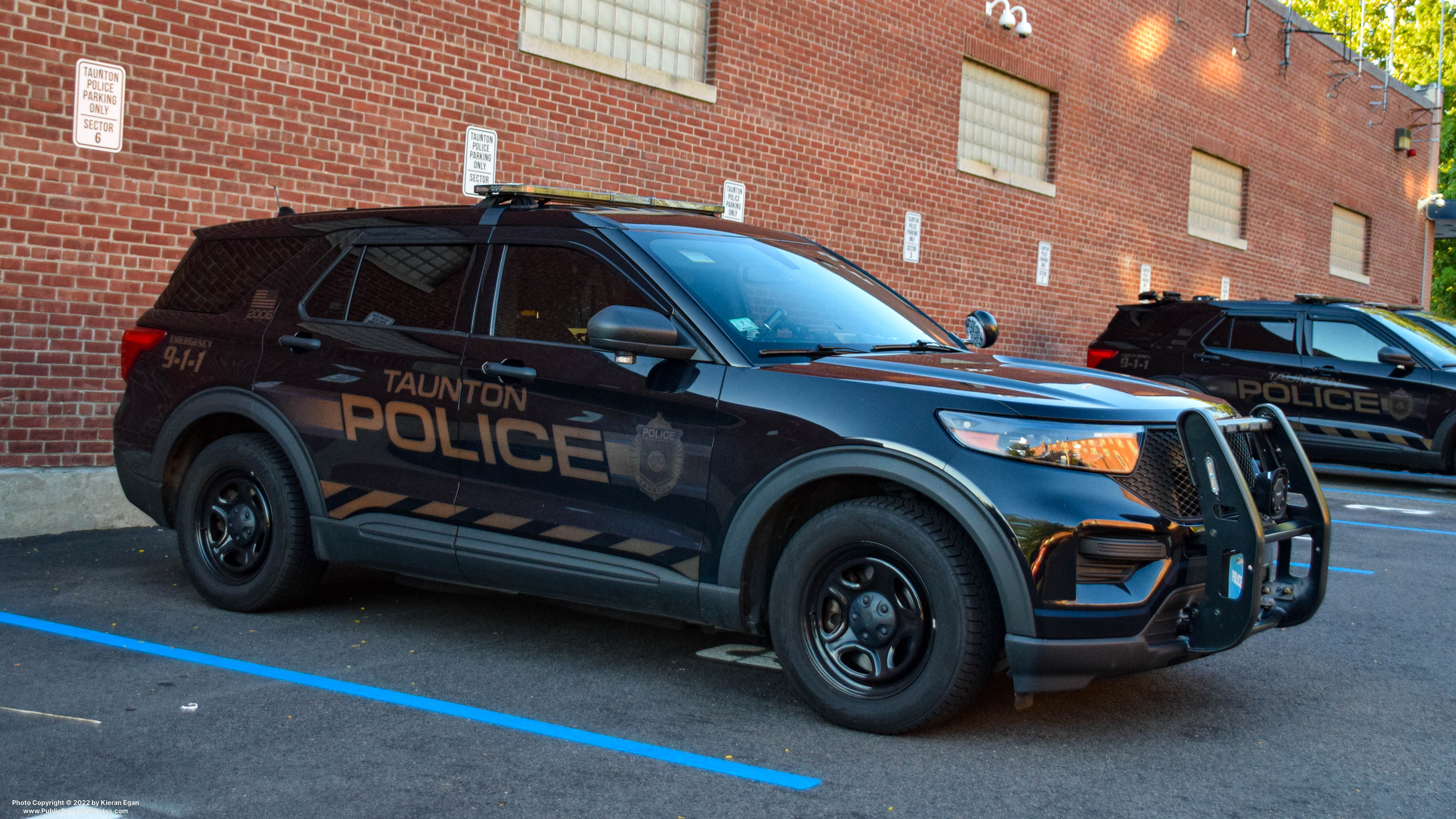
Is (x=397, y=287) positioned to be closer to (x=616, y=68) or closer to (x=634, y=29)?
(x=616, y=68)

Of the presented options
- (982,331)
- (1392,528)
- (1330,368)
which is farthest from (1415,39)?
(982,331)

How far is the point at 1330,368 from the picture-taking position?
43.2 ft

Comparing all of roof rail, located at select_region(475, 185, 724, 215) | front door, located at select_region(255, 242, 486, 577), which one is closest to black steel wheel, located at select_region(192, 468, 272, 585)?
front door, located at select_region(255, 242, 486, 577)

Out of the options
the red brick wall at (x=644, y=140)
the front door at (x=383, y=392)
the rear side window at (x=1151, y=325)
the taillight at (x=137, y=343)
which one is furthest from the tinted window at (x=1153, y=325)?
the taillight at (x=137, y=343)

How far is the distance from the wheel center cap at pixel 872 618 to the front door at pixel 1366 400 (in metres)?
10.2

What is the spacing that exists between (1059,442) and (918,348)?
4.12 ft

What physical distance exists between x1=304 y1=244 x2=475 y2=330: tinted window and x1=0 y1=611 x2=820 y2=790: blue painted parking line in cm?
152

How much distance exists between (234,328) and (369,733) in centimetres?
261

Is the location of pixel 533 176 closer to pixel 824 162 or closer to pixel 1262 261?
pixel 824 162

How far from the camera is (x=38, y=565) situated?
7.09 meters

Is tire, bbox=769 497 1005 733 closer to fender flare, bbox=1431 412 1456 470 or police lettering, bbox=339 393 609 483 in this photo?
police lettering, bbox=339 393 609 483

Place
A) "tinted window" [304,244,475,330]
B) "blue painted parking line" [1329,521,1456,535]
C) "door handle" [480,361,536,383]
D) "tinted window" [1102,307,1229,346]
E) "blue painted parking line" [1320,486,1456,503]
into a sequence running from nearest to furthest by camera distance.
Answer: "door handle" [480,361,536,383]
"tinted window" [304,244,475,330]
"blue painted parking line" [1329,521,1456,535]
"blue painted parking line" [1320,486,1456,503]
"tinted window" [1102,307,1229,346]

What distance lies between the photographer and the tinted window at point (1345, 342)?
12992mm

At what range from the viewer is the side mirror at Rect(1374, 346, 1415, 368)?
12.7m
